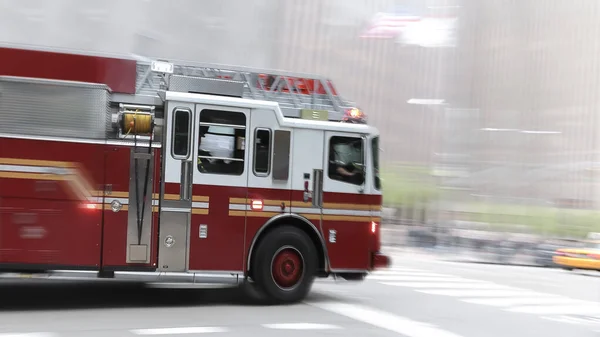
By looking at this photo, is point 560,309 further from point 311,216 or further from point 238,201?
point 238,201

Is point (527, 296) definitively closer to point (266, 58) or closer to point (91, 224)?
point (91, 224)

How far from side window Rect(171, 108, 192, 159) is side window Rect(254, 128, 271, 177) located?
3.29 ft

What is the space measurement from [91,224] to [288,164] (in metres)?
2.89

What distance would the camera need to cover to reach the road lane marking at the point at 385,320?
8.84 metres

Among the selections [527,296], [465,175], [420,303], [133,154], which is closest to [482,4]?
[465,175]

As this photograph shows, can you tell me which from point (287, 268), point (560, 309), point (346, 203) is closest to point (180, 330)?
point (287, 268)

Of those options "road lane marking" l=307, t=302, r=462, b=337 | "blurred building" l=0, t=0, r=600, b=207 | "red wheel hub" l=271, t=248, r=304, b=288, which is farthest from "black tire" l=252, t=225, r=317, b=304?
"blurred building" l=0, t=0, r=600, b=207

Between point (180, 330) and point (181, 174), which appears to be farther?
point (181, 174)

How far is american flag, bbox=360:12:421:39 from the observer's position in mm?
40312

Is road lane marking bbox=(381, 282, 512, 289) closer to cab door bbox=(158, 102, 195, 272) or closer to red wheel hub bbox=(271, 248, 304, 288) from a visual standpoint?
red wheel hub bbox=(271, 248, 304, 288)

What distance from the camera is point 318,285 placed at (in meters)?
13.2

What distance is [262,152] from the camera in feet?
33.3

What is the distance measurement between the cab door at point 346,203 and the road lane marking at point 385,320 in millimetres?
592

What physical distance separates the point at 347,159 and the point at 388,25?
31.3 metres
